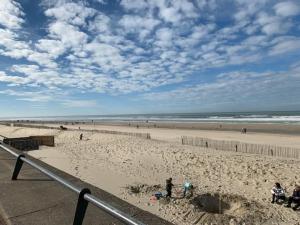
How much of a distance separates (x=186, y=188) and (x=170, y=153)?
11798 mm

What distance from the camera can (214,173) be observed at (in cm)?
1950

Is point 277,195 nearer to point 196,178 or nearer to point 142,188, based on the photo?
point 196,178

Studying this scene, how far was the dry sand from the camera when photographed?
1266cm

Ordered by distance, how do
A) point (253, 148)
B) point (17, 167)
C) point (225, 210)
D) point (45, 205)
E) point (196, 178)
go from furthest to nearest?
point (253, 148) → point (196, 178) → point (225, 210) → point (17, 167) → point (45, 205)

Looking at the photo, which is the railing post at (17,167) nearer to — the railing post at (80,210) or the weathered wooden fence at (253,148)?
the railing post at (80,210)

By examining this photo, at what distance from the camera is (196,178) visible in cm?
1862

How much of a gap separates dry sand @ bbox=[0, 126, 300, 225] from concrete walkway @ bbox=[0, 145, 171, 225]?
7.98m

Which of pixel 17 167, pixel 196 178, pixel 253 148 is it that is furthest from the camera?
pixel 253 148

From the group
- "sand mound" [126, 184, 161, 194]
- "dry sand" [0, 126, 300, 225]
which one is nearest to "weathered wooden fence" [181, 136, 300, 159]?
"dry sand" [0, 126, 300, 225]

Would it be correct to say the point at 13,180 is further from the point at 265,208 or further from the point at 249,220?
the point at 265,208

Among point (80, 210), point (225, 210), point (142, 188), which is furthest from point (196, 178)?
point (80, 210)

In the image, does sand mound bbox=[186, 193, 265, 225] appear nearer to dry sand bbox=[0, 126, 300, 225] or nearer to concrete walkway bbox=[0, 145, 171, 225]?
dry sand bbox=[0, 126, 300, 225]

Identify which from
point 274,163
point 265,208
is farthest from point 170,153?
point 265,208

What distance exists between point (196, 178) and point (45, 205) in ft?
49.9
